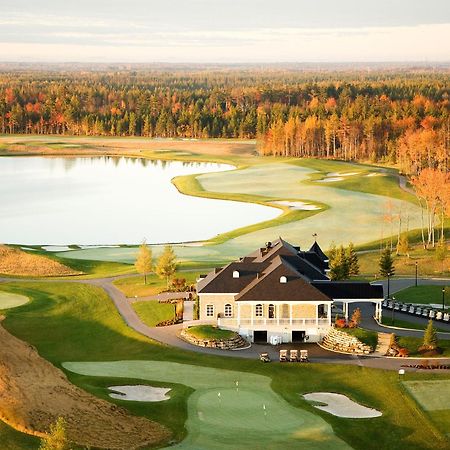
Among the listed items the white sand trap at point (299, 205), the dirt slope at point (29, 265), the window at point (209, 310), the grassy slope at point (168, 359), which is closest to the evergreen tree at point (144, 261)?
the grassy slope at point (168, 359)

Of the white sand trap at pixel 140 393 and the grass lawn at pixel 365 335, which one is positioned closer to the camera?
the white sand trap at pixel 140 393

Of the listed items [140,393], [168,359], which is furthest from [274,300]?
[140,393]

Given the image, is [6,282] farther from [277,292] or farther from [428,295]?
[428,295]

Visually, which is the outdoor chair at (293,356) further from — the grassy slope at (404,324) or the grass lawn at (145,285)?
the grass lawn at (145,285)

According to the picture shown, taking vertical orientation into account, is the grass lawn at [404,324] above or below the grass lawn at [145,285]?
above

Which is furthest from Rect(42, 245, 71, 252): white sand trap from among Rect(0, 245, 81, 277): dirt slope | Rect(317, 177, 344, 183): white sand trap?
Rect(317, 177, 344, 183): white sand trap

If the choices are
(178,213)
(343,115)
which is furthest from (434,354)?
(343,115)

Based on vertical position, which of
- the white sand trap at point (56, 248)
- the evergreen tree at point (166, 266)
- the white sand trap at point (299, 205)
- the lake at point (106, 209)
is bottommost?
the lake at point (106, 209)
